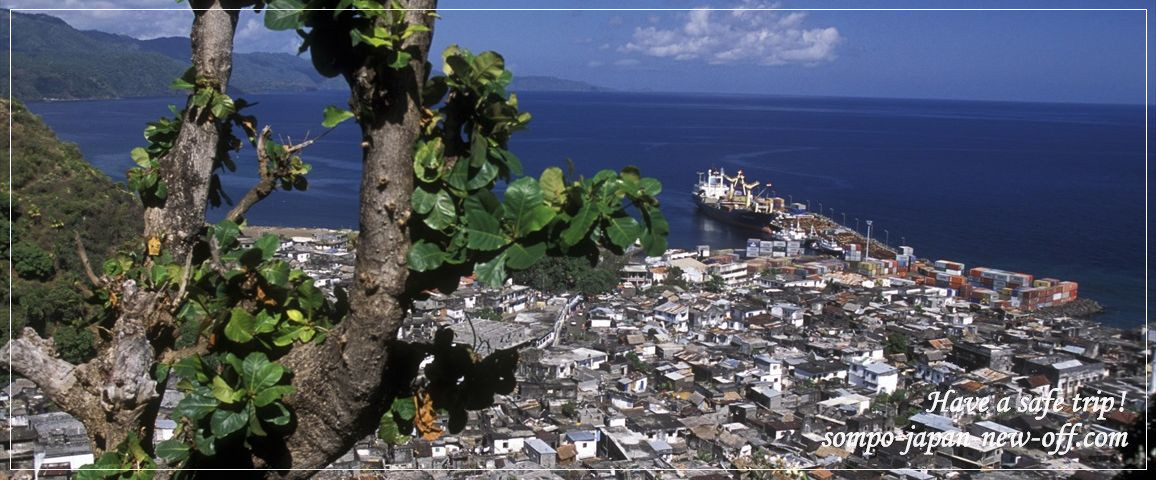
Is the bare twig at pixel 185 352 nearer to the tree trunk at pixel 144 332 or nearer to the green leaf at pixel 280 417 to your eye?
the tree trunk at pixel 144 332

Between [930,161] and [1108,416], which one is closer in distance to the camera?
[1108,416]

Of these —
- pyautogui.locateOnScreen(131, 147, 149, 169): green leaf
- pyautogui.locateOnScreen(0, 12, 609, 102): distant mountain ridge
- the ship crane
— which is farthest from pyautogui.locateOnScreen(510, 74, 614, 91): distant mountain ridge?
pyautogui.locateOnScreen(131, 147, 149, 169): green leaf

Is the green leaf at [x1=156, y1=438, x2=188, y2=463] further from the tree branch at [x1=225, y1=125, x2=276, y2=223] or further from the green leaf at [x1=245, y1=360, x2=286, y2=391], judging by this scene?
the tree branch at [x1=225, y1=125, x2=276, y2=223]

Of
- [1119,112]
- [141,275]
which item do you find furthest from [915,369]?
[1119,112]

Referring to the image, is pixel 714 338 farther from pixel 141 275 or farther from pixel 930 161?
pixel 930 161

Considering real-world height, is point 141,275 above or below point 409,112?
below

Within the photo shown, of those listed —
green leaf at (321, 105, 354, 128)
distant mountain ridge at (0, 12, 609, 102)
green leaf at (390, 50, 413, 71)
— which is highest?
distant mountain ridge at (0, 12, 609, 102)
